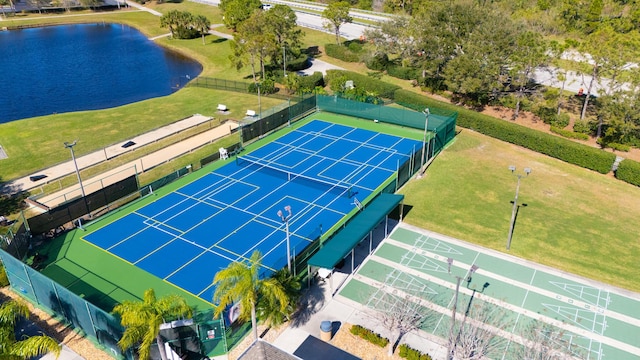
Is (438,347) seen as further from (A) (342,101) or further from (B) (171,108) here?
(B) (171,108)

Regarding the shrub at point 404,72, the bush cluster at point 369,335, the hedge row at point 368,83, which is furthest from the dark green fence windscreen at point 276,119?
the bush cluster at point 369,335

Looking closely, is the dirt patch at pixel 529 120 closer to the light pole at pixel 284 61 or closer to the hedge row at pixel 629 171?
the hedge row at pixel 629 171

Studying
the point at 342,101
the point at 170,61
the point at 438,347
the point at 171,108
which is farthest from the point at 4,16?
the point at 438,347

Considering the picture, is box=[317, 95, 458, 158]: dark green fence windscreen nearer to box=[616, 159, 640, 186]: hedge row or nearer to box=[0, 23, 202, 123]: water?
box=[616, 159, 640, 186]: hedge row

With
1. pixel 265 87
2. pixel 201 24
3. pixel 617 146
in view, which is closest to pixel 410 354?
pixel 617 146

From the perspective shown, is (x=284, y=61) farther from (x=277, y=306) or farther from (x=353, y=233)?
(x=277, y=306)

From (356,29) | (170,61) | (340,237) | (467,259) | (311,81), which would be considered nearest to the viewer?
(340,237)

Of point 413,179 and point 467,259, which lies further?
point 413,179
